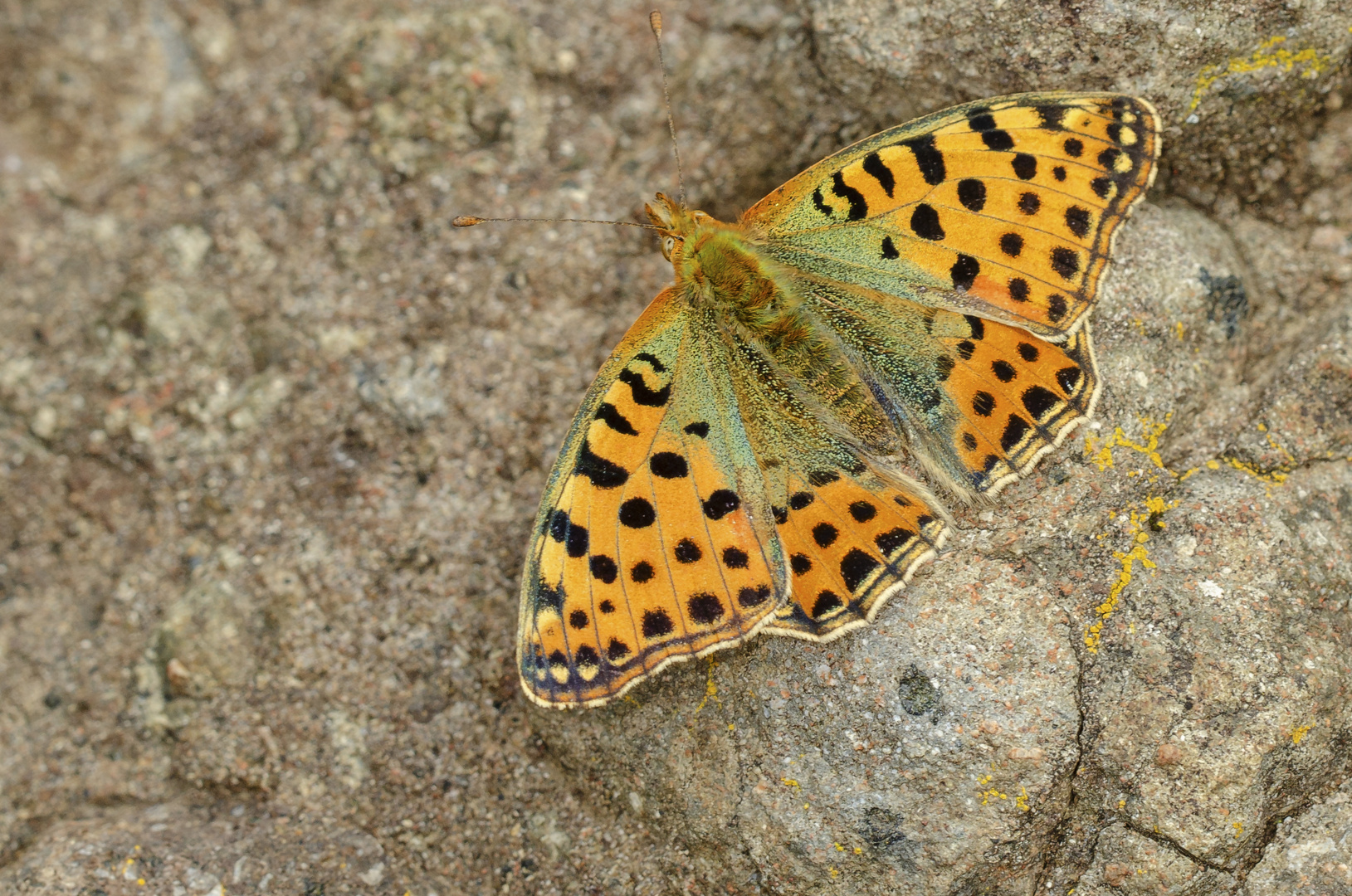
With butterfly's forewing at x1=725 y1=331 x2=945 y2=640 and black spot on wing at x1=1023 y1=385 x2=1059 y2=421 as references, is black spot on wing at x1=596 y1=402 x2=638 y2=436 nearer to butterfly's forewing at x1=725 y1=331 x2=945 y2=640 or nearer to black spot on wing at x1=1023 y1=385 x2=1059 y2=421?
butterfly's forewing at x1=725 y1=331 x2=945 y2=640

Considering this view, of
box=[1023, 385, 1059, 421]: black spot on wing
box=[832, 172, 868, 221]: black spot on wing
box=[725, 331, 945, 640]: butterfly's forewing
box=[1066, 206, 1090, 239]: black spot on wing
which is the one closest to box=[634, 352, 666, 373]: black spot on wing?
box=[725, 331, 945, 640]: butterfly's forewing

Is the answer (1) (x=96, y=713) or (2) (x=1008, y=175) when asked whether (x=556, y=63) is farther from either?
(1) (x=96, y=713)

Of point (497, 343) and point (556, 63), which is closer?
point (497, 343)

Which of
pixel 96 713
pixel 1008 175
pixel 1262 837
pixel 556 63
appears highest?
pixel 1008 175

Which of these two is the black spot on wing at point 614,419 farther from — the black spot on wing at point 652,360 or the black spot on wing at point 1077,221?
the black spot on wing at point 1077,221

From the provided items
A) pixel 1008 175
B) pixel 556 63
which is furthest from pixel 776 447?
pixel 556 63

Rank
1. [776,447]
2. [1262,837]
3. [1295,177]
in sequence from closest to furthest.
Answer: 1. [1262,837]
2. [776,447]
3. [1295,177]
